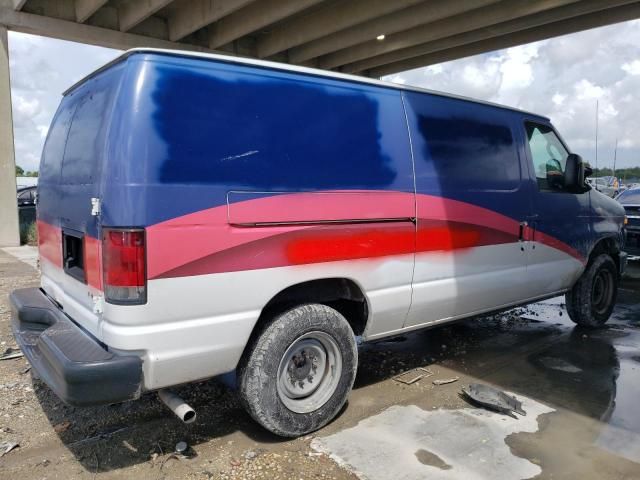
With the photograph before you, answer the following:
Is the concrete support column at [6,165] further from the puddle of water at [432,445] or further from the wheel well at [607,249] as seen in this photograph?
the wheel well at [607,249]

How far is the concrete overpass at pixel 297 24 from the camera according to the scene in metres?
12.8

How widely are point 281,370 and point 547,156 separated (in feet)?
12.2

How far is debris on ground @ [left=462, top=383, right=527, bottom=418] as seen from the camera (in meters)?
3.90

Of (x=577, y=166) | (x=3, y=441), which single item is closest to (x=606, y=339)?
(x=577, y=166)

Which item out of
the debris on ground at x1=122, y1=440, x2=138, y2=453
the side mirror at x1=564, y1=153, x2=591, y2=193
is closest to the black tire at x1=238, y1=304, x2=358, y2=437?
the debris on ground at x1=122, y1=440, x2=138, y2=453

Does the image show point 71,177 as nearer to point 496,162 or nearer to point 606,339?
point 496,162

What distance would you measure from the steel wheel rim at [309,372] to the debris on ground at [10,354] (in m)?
3.00

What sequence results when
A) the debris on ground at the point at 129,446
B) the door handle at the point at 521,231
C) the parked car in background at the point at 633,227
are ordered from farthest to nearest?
the parked car in background at the point at 633,227, the door handle at the point at 521,231, the debris on ground at the point at 129,446

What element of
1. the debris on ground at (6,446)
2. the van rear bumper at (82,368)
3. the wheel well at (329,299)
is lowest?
the debris on ground at (6,446)

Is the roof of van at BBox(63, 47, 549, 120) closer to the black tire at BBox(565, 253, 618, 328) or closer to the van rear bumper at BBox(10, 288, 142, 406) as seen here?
the van rear bumper at BBox(10, 288, 142, 406)

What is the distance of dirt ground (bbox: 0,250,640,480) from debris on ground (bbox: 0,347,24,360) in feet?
0.35

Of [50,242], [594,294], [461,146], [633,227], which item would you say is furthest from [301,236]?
[633,227]

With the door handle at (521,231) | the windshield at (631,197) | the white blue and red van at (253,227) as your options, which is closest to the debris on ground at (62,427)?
the white blue and red van at (253,227)

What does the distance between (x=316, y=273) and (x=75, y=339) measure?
151cm
